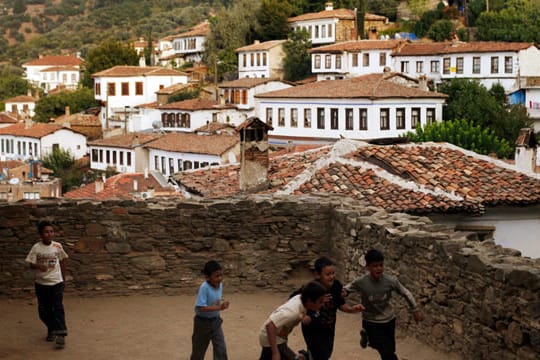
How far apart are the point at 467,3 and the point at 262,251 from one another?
80.1 metres

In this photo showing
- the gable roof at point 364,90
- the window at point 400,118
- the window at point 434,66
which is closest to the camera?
the gable roof at point 364,90

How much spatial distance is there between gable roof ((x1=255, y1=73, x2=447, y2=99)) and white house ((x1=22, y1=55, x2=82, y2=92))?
7027cm

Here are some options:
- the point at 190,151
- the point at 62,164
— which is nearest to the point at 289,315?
the point at 190,151

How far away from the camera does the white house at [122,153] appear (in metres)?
69.7

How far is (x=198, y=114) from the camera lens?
252 ft

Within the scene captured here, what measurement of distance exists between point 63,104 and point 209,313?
9222cm

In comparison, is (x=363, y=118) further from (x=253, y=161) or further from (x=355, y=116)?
(x=253, y=161)

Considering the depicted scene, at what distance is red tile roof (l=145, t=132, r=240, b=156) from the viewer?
59128 millimetres

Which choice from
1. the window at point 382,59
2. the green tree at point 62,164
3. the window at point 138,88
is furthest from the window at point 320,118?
the window at point 138,88

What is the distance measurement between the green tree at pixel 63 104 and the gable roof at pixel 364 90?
3646 cm

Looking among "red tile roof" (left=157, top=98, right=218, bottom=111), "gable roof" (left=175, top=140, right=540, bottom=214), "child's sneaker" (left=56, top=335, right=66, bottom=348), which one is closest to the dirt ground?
"child's sneaker" (left=56, top=335, right=66, bottom=348)

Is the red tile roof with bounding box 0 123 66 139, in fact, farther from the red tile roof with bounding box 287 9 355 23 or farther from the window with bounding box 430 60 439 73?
the window with bounding box 430 60 439 73

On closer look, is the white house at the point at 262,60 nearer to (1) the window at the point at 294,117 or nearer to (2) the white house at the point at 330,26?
(2) the white house at the point at 330,26

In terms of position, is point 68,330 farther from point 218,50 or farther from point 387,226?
point 218,50
